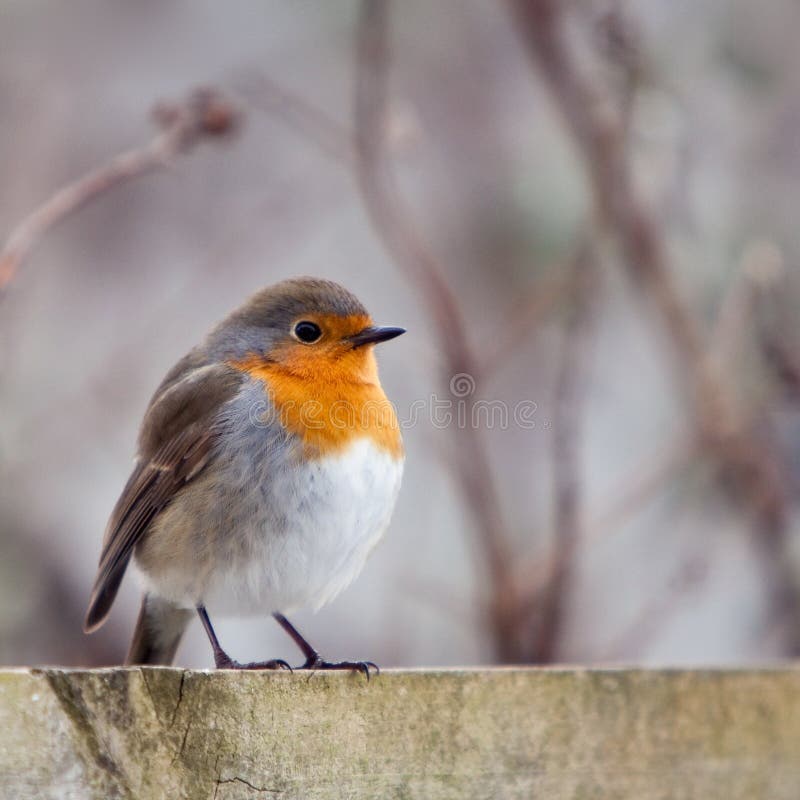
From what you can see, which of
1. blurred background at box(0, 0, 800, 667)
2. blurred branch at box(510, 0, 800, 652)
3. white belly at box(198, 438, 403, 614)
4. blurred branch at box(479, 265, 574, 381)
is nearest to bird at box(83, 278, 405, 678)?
white belly at box(198, 438, 403, 614)

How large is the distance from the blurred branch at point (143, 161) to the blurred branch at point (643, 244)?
4.25 ft

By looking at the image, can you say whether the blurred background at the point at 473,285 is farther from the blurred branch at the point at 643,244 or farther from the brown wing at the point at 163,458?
the brown wing at the point at 163,458

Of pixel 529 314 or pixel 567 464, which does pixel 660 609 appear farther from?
pixel 529 314

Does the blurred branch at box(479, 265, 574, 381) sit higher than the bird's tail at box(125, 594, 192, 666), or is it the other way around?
the blurred branch at box(479, 265, 574, 381)

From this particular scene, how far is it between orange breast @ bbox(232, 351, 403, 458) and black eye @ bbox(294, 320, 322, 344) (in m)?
0.07

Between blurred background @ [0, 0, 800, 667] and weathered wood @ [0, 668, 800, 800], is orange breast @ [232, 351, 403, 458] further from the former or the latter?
weathered wood @ [0, 668, 800, 800]

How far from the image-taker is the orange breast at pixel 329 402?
2697 mm

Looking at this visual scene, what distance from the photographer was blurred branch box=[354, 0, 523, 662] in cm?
341

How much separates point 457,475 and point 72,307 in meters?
2.33

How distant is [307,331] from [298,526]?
51 centimetres

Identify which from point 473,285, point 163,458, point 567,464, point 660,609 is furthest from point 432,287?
point 473,285

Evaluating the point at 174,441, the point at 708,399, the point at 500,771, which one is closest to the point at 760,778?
the point at 500,771

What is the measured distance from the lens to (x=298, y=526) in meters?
2.63

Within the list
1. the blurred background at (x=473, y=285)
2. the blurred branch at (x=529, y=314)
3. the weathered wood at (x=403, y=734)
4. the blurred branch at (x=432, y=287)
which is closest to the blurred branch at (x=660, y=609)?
the blurred background at (x=473, y=285)
